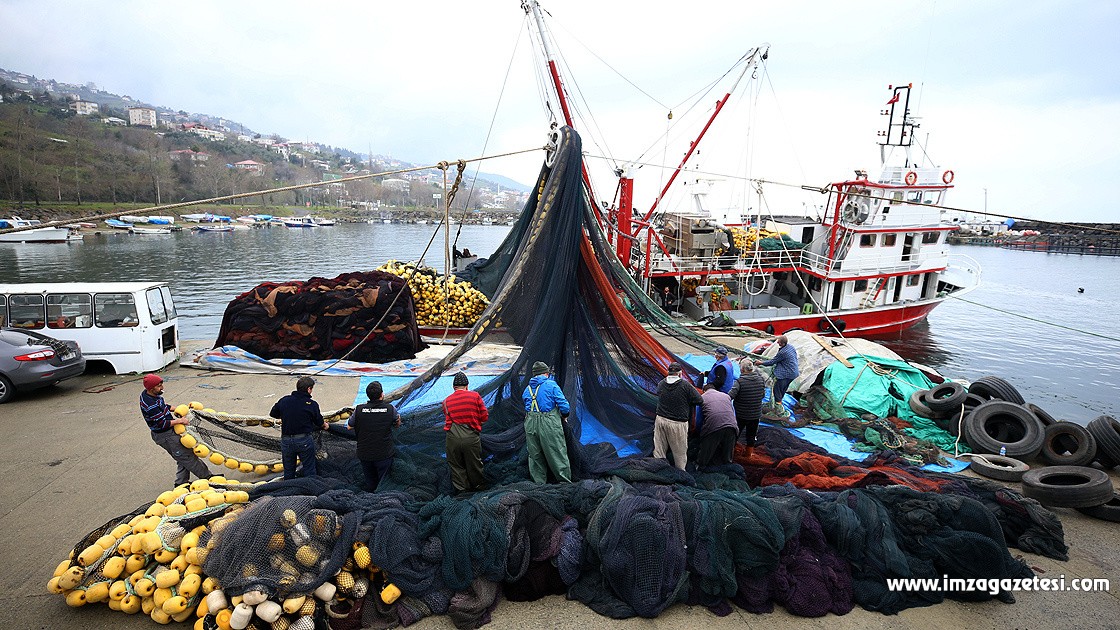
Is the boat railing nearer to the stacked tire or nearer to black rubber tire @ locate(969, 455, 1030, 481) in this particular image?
the stacked tire

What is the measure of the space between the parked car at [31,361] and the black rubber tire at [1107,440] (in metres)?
13.6

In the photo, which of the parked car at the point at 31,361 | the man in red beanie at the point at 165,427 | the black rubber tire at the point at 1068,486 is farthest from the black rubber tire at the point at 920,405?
the parked car at the point at 31,361

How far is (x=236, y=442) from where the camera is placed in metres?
5.96

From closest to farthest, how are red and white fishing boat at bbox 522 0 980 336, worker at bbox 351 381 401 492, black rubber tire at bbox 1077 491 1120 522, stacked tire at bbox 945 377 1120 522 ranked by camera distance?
1. worker at bbox 351 381 401 492
2. black rubber tire at bbox 1077 491 1120 522
3. stacked tire at bbox 945 377 1120 522
4. red and white fishing boat at bbox 522 0 980 336

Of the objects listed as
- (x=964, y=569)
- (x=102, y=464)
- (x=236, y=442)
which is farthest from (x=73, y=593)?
(x=964, y=569)

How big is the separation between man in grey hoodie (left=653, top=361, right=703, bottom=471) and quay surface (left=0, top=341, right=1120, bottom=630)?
1.69 meters

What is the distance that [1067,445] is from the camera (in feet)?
21.9

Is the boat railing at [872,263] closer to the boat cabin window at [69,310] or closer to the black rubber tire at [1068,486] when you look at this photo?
the black rubber tire at [1068,486]

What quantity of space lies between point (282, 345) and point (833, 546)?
9.88 meters

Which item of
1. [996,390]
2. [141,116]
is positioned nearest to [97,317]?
[996,390]

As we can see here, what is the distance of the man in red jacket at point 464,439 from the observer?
500cm

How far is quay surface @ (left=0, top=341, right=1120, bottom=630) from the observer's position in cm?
400

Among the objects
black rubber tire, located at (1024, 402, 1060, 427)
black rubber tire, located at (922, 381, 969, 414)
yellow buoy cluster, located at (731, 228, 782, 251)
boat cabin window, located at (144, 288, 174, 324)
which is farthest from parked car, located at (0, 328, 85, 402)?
yellow buoy cluster, located at (731, 228, 782, 251)

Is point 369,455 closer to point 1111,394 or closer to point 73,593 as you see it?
point 73,593
